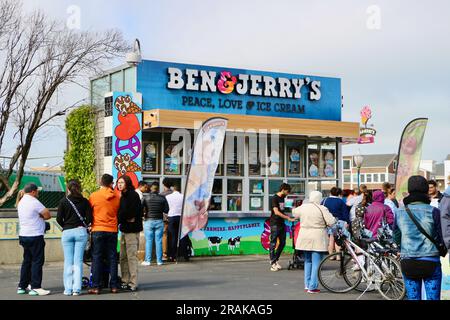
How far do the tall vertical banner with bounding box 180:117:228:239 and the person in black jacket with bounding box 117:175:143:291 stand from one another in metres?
3.61

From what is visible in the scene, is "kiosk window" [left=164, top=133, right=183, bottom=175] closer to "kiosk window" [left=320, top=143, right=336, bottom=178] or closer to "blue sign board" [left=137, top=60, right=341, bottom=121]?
"blue sign board" [left=137, top=60, right=341, bottom=121]

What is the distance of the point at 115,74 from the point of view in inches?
704

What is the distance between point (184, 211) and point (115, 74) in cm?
540

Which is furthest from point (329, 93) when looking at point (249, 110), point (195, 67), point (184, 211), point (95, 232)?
point (95, 232)

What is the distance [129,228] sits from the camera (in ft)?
35.0

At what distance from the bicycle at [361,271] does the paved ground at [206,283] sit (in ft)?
0.66

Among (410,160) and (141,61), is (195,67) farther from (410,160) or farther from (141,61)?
(410,160)

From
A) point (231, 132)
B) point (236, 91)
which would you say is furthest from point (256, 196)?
point (236, 91)

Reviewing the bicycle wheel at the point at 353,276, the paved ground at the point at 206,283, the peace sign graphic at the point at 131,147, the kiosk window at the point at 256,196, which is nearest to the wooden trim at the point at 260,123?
the peace sign graphic at the point at 131,147

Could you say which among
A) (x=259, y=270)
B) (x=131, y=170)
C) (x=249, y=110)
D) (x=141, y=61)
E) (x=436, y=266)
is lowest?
(x=259, y=270)

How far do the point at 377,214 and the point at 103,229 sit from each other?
5.19 meters

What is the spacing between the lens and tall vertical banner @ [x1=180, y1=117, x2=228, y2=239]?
14453 mm

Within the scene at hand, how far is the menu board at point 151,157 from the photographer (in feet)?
56.0

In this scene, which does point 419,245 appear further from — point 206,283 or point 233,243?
point 233,243
